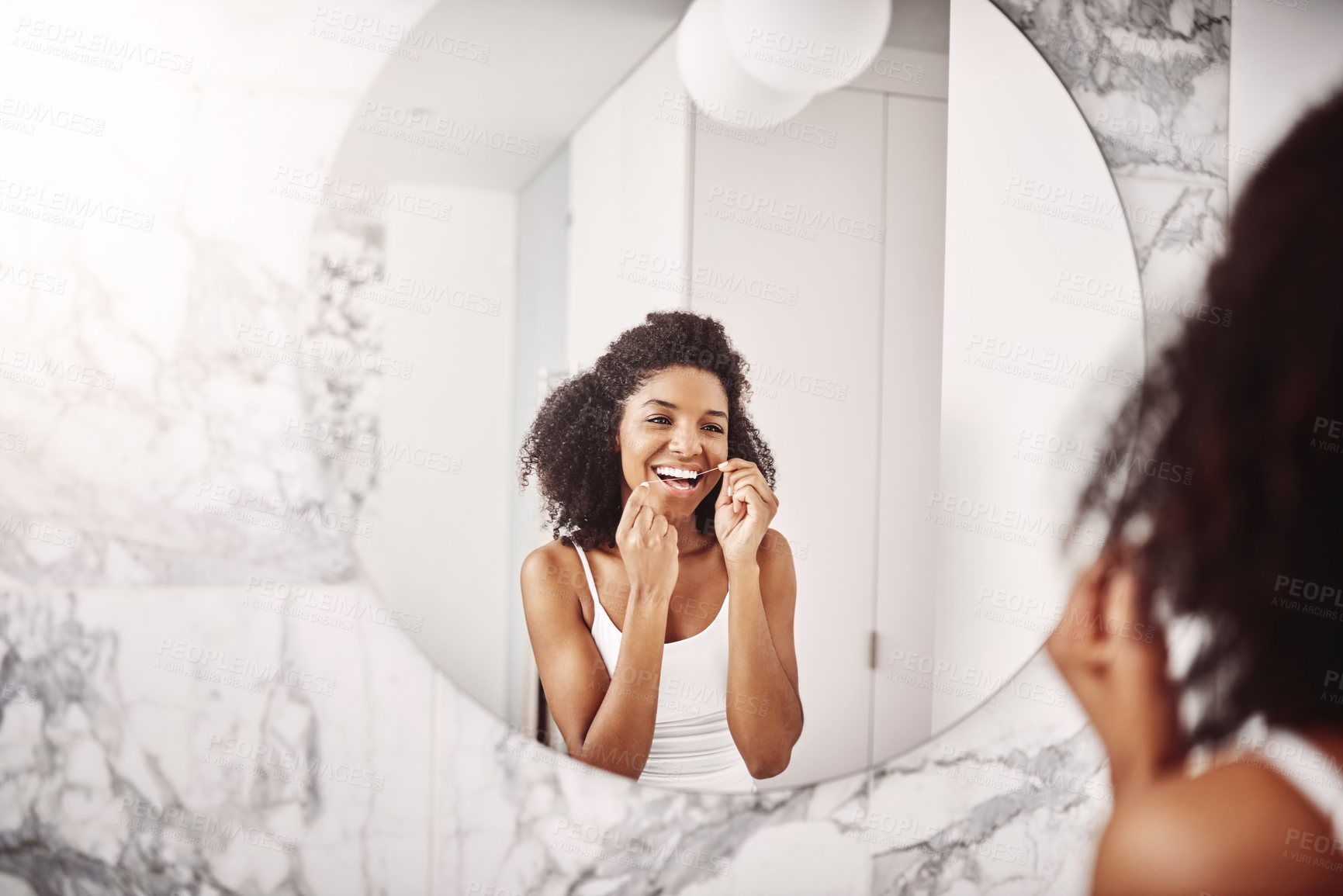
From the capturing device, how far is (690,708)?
82cm

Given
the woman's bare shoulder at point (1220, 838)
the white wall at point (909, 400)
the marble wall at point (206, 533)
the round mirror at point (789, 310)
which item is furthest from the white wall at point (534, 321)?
the woman's bare shoulder at point (1220, 838)

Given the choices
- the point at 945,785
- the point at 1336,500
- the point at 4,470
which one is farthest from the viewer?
the point at 945,785

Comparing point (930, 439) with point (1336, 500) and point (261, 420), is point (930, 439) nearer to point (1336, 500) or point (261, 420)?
point (1336, 500)

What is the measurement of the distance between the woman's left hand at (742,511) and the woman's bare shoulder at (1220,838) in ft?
1.19

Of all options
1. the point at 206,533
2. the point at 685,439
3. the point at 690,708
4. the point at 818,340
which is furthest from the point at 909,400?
the point at 206,533

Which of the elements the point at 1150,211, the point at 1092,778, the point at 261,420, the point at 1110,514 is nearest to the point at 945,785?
the point at 1092,778

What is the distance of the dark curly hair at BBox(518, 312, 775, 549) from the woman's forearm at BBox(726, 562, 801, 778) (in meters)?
0.13

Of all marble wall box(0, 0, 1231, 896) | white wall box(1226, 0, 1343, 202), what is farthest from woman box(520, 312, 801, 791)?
white wall box(1226, 0, 1343, 202)

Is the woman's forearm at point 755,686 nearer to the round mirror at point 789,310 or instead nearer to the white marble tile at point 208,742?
the round mirror at point 789,310

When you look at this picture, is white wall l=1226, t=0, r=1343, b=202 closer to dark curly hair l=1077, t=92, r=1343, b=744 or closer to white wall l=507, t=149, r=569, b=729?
dark curly hair l=1077, t=92, r=1343, b=744

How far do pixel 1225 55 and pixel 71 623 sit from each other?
127 cm

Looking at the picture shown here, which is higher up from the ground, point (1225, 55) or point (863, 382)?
point (1225, 55)

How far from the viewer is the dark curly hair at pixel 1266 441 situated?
1.95 ft

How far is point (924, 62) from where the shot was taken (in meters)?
0.85
